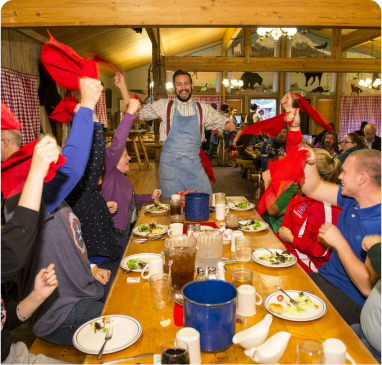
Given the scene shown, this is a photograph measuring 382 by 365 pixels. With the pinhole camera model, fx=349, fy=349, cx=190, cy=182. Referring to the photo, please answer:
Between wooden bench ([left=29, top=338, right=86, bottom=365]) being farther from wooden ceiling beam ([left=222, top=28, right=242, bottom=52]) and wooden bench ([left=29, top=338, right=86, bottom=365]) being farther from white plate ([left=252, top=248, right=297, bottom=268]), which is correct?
wooden ceiling beam ([left=222, top=28, right=242, bottom=52])

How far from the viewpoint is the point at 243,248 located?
178 centimetres

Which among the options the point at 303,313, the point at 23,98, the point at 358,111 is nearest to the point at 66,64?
the point at 303,313

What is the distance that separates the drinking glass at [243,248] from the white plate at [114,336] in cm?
72

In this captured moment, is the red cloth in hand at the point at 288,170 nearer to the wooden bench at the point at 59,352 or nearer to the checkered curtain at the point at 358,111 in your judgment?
the wooden bench at the point at 59,352

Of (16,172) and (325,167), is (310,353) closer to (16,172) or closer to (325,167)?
(16,172)

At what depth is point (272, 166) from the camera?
2.51 meters

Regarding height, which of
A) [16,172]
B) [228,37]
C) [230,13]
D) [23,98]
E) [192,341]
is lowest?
[192,341]

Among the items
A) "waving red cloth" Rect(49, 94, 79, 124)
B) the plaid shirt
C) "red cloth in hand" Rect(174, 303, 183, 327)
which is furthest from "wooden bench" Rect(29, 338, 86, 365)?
the plaid shirt

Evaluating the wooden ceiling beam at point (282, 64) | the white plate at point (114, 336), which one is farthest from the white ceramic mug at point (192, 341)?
the wooden ceiling beam at point (282, 64)

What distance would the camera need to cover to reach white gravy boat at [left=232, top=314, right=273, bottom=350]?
3.43ft

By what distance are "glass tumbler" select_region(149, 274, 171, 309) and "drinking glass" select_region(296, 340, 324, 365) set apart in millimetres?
551

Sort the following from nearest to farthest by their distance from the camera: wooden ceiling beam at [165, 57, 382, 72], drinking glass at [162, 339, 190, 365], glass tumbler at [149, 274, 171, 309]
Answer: drinking glass at [162, 339, 190, 365] → glass tumbler at [149, 274, 171, 309] → wooden ceiling beam at [165, 57, 382, 72]

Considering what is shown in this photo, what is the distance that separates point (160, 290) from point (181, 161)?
241cm

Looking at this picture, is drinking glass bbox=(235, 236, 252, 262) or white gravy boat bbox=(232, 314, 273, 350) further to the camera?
drinking glass bbox=(235, 236, 252, 262)
